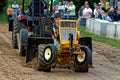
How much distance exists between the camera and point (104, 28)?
2441 cm

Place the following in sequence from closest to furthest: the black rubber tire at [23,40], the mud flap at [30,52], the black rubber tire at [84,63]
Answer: the black rubber tire at [84,63]
the mud flap at [30,52]
the black rubber tire at [23,40]

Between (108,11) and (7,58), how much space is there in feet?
45.9

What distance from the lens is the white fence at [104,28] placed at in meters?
22.9

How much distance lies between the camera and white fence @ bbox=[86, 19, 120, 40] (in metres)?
22.9

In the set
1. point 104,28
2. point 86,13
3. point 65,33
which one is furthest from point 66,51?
point 86,13

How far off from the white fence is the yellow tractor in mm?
10123

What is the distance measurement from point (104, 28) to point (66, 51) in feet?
40.2

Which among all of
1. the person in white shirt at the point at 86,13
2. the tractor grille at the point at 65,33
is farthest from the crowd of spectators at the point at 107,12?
the tractor grille at the point at 65,33

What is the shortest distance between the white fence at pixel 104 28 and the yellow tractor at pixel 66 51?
10123mm

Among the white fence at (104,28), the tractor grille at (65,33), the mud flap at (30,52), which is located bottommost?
the white fence at (104,28)

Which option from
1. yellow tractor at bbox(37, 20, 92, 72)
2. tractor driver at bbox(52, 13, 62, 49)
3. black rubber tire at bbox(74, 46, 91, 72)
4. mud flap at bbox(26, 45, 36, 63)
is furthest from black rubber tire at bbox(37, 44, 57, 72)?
mud flap at bbox(26, 45, 36, 63)

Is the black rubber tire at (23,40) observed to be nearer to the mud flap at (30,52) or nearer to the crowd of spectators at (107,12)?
the mud flap at (30,52)

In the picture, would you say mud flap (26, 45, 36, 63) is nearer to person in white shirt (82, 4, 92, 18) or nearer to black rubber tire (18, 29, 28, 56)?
black rubber tire (18, 29, 28, 56)

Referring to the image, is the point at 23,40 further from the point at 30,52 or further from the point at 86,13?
the point at 86,13
